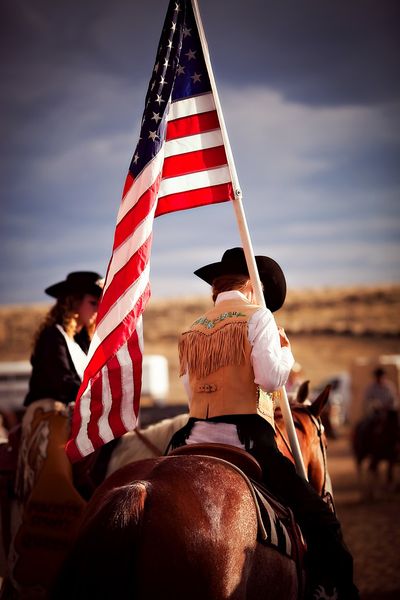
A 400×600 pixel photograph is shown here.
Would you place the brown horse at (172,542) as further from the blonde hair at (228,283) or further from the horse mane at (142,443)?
the horse mane at (142,443)

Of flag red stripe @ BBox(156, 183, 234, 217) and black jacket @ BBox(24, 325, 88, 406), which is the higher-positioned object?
flag red stripe @ BBox(156, 183, 234, 217)

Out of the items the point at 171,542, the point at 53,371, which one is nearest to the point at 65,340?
the point at 53,371

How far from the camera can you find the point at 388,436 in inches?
567

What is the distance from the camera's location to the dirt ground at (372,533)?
745 centimetres

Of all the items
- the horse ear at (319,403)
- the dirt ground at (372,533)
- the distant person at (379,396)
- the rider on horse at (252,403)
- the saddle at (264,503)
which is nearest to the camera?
the saddle at (264,503)

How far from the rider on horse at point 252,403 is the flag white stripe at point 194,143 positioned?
3.40ft

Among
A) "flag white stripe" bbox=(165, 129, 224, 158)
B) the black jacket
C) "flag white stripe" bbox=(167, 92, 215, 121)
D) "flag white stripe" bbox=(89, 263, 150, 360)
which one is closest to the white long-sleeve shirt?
"flag white stripe" bbox=(89, 263, 150, 360)

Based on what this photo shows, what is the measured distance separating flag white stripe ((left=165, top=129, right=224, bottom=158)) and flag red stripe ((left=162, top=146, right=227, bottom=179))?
0.08 feet

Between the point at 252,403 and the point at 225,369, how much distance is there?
0.21m

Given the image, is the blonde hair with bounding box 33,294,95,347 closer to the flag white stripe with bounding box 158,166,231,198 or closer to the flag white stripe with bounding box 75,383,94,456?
the flag white stripe with bounding box 158,166,231,198

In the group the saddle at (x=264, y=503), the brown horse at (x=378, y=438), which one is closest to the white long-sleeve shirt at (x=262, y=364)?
the saddle at (x=264, y=503)

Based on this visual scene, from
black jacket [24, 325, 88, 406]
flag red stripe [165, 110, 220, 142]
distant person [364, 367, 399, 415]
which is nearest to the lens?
flag red stripe [165, 110, 220, 142]

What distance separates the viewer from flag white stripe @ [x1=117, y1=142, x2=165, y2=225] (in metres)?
4.02

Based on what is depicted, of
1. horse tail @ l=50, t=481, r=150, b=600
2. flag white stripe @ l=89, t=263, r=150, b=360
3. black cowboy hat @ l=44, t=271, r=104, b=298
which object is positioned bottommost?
horse tail @ l=50, t=481, r=150, b=600
